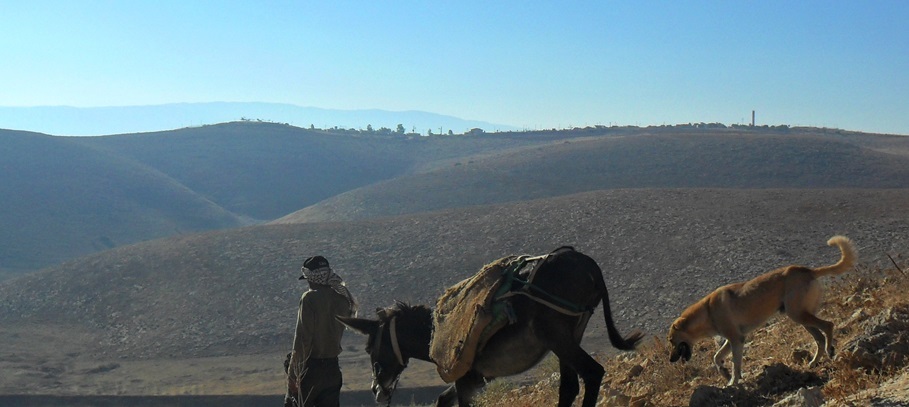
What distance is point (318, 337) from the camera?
7543 millimetres

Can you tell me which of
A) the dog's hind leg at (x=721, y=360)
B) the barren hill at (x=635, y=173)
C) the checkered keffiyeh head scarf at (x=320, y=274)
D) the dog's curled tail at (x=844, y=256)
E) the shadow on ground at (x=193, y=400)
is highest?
the dog's curled tail at (x=844, y=256)

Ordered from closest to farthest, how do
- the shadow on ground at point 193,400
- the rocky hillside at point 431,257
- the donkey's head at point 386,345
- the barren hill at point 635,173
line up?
the donkey's head at point 386,345
the shadow on ground at point 193,400
the rocky hillside at point 431,257
the barren hill at point 635,173

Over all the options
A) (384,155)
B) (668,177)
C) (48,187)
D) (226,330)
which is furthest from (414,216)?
(384,155)

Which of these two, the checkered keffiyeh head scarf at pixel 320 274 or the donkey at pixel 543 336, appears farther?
the checkered keffiyeh head scarf at pixel 320 274

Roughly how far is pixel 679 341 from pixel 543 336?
4.43 feet

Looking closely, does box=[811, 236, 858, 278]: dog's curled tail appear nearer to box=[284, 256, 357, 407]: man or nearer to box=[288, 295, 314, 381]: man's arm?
box=[284, 256, 357, 407]: man

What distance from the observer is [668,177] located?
193 ft

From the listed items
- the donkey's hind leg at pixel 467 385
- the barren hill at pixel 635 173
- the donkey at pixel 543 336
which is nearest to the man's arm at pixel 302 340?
the donkey at pixel 543 336

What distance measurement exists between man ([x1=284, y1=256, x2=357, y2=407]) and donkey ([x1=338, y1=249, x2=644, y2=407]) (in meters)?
0.23

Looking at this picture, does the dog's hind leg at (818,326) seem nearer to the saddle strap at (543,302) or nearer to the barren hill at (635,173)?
the saddle strap at (543,302)

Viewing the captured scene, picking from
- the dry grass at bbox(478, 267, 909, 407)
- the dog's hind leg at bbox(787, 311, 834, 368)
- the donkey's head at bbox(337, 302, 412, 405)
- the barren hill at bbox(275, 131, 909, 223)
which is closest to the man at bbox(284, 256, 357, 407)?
the donkey's head at bbox(337, 302, 412, 405)

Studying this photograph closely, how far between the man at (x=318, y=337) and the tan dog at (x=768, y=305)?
2.99 metres

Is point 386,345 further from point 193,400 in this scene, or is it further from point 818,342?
point 193,400

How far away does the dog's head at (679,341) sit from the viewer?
7.62 metres
